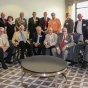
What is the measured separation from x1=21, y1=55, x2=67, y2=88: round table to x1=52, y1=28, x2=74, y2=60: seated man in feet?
3.72

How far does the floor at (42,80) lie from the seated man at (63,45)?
0.56m

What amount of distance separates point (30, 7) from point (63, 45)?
3.93m

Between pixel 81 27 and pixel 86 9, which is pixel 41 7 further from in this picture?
pixel 81 27

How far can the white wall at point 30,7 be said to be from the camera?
7.49 metres

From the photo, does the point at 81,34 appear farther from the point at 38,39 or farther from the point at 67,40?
the point at 38,39

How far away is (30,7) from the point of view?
8.32m

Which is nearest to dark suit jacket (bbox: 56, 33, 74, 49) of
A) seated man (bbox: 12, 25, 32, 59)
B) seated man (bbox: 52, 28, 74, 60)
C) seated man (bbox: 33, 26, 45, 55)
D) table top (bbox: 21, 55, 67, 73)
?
seated man (bbox: 52, 28, 74, 60)

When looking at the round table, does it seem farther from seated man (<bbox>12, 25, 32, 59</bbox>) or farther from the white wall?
the white wall

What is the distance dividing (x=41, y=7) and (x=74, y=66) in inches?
185

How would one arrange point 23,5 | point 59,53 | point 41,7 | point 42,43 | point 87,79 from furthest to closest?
point 41,7 < point 23,5 < point 42,43 < point 59,53 < point 87,79

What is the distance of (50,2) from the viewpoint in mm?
9203

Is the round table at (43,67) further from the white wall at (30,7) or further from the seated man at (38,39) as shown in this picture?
the white wall at (30,7)

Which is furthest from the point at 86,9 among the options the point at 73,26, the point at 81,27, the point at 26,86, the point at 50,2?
the point at 26,86

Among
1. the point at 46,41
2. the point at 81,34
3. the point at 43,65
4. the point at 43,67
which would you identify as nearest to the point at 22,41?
the point at 46,41
